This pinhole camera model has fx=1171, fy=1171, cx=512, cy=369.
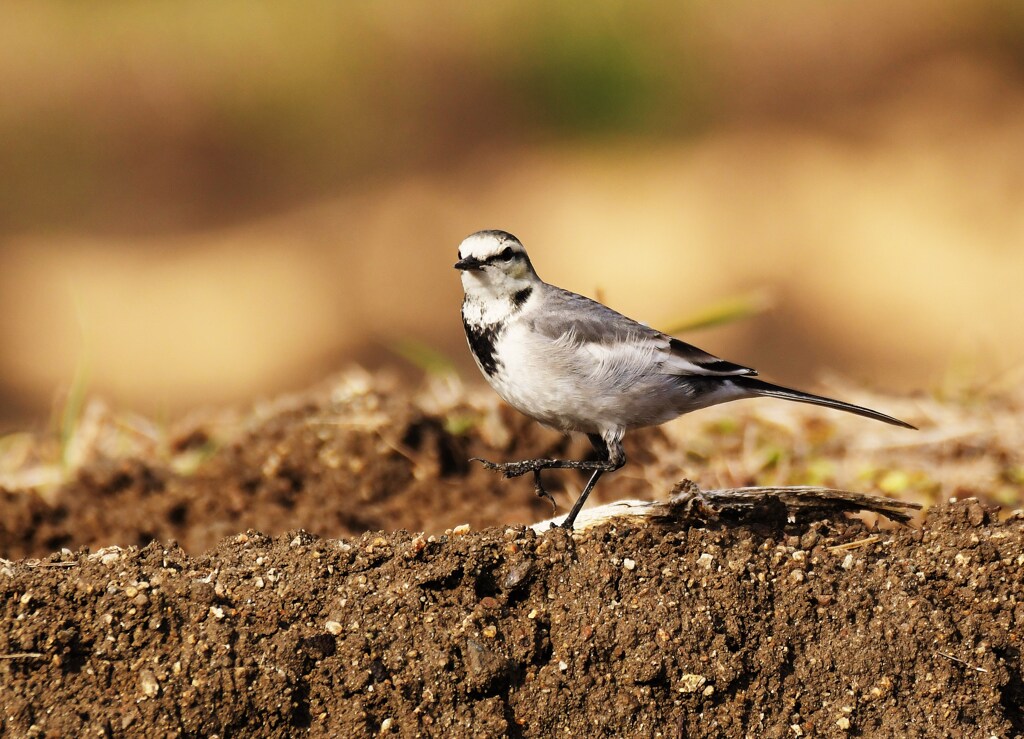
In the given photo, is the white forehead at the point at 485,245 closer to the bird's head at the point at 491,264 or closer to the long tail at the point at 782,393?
→ the bird's head at the point at 491,264

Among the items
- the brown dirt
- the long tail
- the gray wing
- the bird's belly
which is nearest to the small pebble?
the brown dirt

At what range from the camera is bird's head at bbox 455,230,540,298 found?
3.93m

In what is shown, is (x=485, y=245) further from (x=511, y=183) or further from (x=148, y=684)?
(x=511, y=183)

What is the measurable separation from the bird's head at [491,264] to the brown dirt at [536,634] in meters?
0.99

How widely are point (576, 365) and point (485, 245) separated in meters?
0.57

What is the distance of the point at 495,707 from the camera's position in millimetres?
2777

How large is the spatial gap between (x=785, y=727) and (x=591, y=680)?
0.48 m

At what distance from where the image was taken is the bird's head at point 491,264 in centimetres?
393

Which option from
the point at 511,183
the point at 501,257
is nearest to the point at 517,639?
the point at 501,257

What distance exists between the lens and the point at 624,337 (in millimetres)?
3799

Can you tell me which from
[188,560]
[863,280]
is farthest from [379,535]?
[863,280]

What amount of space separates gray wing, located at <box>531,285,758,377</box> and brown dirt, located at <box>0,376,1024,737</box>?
1.99ft

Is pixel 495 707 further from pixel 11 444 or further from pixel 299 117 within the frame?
pixel 299 117

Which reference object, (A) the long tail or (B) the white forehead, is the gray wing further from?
(B) the white forehead
